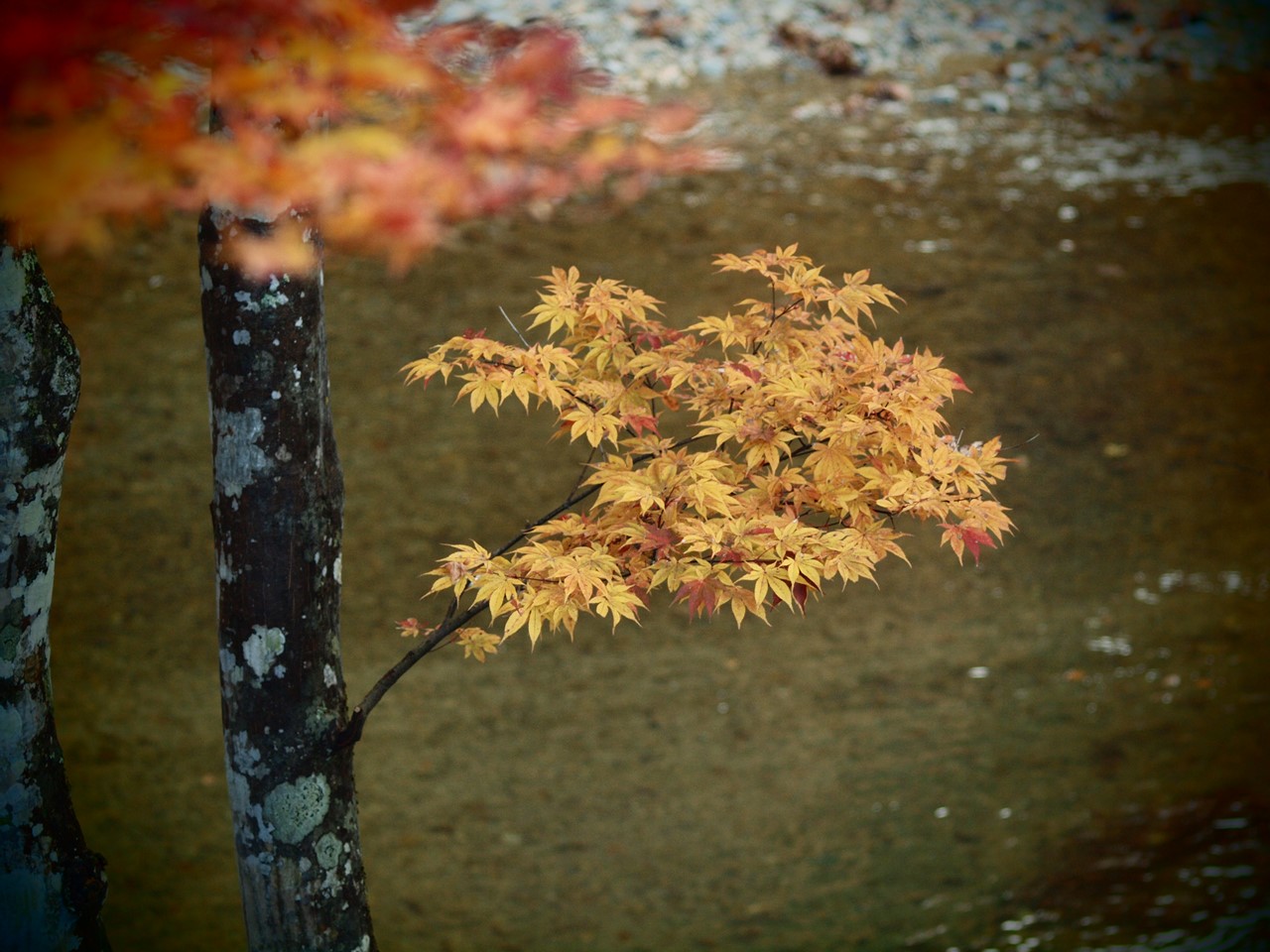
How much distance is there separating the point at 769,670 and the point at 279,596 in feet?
9.03

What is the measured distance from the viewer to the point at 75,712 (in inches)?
175

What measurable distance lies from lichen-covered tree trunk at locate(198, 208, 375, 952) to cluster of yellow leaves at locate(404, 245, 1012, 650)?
307mm

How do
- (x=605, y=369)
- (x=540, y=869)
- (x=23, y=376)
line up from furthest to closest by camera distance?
(x=540, y=869) → (x=605, y=369) → (x=23, y=376)

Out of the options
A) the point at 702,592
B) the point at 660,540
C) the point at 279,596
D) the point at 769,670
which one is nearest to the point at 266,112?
the point at 279,596

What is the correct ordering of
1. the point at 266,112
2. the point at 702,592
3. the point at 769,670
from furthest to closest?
1. the point at 769,670
2. the point at 702,592
3. the point at 266,112

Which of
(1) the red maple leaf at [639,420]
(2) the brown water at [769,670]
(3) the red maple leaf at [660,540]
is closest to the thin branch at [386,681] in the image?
(3) the red maple leaf at [660,540]

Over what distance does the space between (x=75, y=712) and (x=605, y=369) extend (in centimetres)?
288

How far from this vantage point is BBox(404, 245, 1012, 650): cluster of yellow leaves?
2.40 m

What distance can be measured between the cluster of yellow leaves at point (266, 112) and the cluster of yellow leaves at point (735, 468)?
52 cm

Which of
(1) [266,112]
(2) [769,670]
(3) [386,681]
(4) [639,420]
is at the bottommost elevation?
(2) [769,670]

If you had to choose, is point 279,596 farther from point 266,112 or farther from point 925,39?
point 925,39

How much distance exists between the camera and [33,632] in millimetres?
2451

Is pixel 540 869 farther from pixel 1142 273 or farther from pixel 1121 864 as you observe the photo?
pixel 1142 273

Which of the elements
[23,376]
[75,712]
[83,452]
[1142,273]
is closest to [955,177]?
[1142,273]
